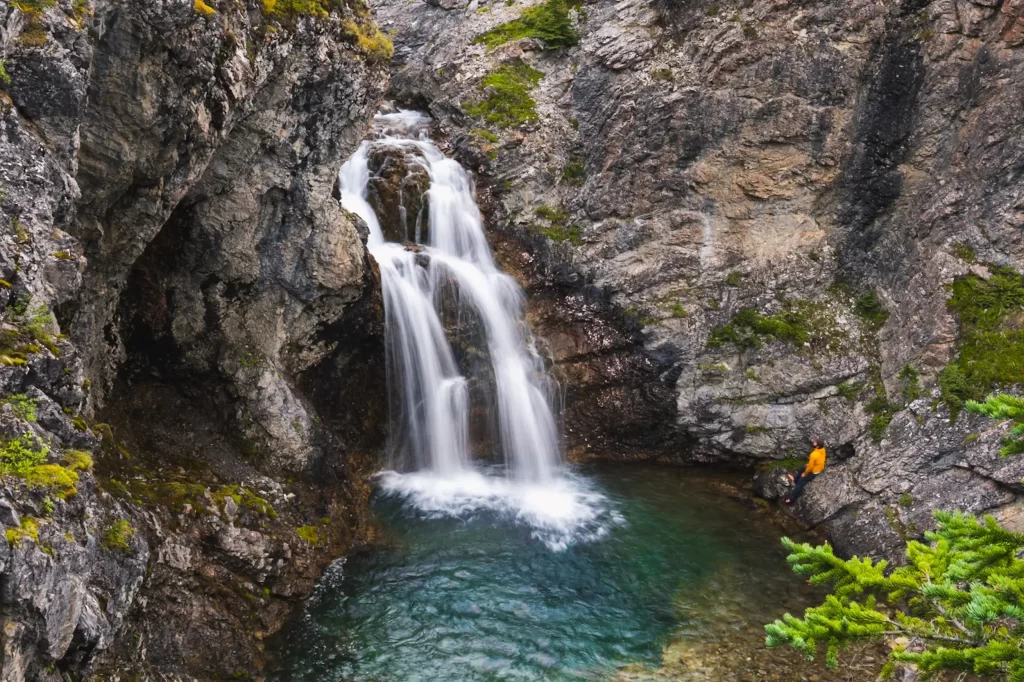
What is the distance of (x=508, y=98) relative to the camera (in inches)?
695

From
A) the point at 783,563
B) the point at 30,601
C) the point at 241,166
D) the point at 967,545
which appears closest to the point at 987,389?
the point at 783,563

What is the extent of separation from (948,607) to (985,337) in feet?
32.1

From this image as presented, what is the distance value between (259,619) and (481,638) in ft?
9.64

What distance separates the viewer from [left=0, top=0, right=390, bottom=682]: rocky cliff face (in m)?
5.47

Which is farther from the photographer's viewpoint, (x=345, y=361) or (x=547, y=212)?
(x=547, y=212)

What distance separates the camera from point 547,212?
16.2 metres

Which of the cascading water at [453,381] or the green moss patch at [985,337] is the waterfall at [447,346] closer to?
the cascading water at [453,381]

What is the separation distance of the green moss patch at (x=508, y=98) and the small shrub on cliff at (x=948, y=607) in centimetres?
1469

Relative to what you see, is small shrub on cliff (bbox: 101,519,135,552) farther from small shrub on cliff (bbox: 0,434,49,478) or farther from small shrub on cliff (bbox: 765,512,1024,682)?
small shrub on cliff (bbox: 765,512,1024,682)

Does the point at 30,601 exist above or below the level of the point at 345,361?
below

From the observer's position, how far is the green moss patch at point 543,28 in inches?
716

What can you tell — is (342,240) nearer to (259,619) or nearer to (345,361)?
(345,361)

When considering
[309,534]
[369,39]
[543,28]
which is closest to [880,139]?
[543,28]

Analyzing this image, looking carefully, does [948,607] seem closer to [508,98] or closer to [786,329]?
[786,329]
